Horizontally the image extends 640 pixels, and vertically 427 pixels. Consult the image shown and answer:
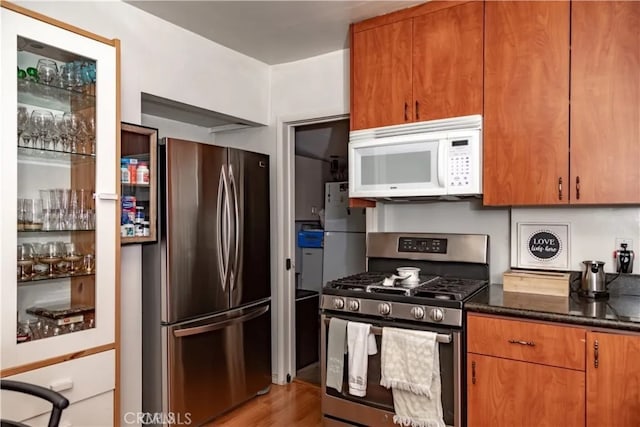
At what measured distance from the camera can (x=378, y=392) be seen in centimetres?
223

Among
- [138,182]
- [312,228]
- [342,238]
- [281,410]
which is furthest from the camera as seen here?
[312,228]

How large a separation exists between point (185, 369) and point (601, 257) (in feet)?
7.70

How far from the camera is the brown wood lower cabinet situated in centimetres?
169

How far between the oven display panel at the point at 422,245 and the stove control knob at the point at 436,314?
68 centimetres

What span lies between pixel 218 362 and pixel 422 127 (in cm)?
186

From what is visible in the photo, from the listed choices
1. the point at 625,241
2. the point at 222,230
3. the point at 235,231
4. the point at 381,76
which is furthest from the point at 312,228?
the point at 625,241

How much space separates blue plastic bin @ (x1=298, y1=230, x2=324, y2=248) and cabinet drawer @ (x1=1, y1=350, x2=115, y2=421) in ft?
8.65

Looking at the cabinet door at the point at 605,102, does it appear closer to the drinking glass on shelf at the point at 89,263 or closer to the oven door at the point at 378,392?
the oven door at the point at 378,392

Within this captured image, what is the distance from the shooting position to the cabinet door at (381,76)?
2.49 meters

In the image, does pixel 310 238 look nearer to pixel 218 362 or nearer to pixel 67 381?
pixel 218 362

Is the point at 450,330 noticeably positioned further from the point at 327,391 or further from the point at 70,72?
the point at 70,72

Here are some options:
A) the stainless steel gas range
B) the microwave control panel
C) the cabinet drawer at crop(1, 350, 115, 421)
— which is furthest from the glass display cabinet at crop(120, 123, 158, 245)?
the microwave control panel

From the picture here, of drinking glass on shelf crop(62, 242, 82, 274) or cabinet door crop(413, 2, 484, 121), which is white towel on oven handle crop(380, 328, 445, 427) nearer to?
cabinet door crop(413, 2, 484, 121)

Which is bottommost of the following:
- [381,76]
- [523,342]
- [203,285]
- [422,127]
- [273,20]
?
[523,342]
